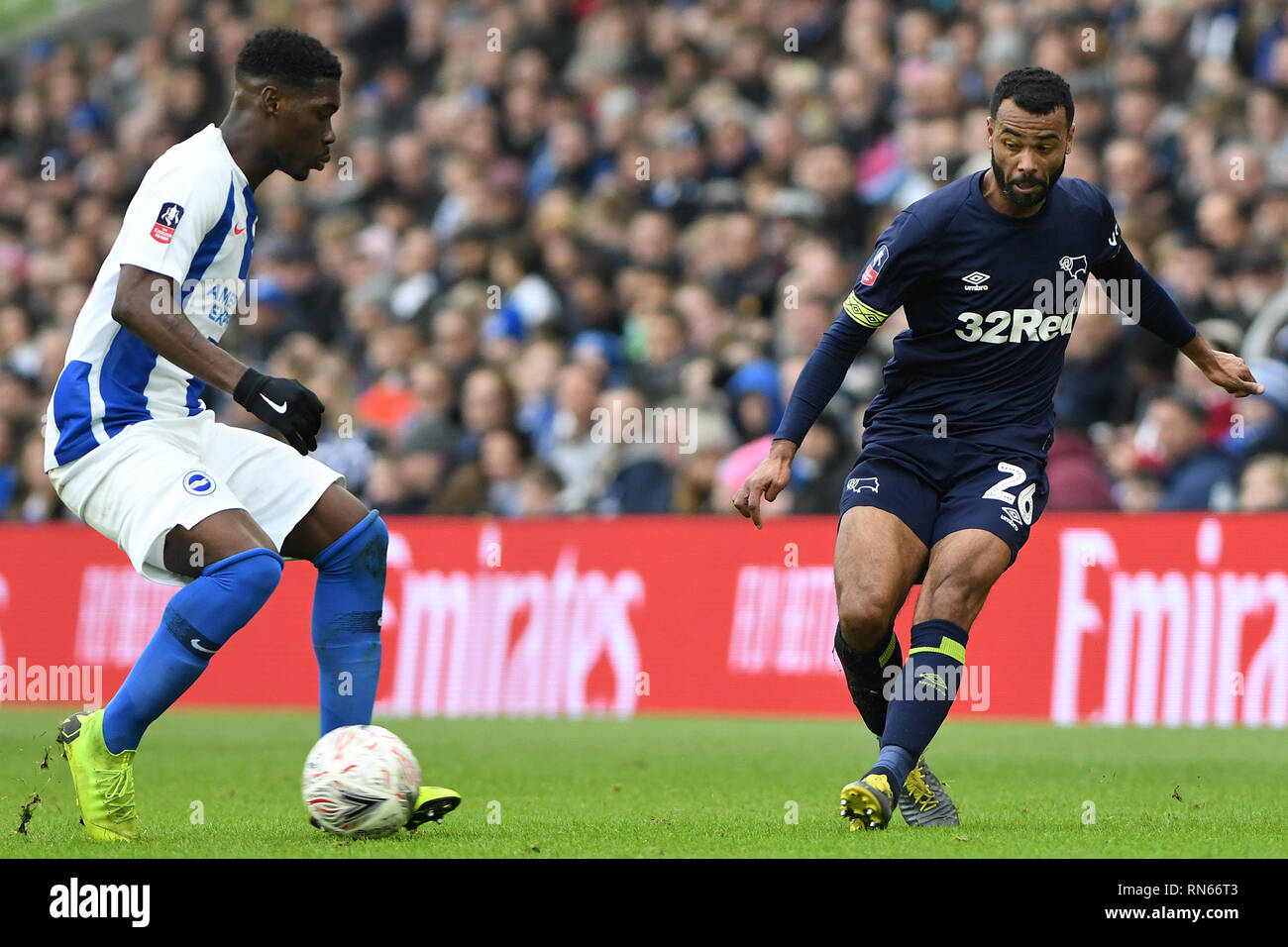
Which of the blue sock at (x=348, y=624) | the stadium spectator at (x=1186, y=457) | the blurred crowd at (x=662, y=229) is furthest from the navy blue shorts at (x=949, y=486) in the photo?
the blurred crowd at (x=662, y=229)

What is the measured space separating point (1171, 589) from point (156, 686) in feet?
21.5

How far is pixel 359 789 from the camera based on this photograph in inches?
245

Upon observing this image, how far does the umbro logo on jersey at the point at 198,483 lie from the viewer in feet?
20.6

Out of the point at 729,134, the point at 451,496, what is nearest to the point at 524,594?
the point at 451,496

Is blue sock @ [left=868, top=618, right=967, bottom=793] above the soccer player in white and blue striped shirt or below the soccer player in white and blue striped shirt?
below

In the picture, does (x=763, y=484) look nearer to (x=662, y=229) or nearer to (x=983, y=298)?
(x=983, y=298)

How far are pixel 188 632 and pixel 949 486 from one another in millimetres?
2719

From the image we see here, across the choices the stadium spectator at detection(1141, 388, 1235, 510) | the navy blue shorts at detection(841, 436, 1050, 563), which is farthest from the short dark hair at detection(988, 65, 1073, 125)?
the stadium spectator at detection(1141, 388, 1235, 510)

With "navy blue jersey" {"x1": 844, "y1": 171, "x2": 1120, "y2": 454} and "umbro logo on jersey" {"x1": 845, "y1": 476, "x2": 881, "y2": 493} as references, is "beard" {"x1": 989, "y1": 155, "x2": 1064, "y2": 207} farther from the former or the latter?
"umbro logo on jersey" {"x1": 845, "y1": 476, "x2": 881, "y2": 493}

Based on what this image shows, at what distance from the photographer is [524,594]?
500 inches

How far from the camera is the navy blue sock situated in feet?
22.7

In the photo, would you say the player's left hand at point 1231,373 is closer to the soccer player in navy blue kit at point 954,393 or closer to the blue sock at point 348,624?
the soccer player in navy blue kit at point 954,393

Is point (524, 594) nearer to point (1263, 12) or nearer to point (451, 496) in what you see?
point (451, 496)

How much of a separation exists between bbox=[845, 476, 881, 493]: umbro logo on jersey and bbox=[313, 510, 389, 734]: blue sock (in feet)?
5.68
